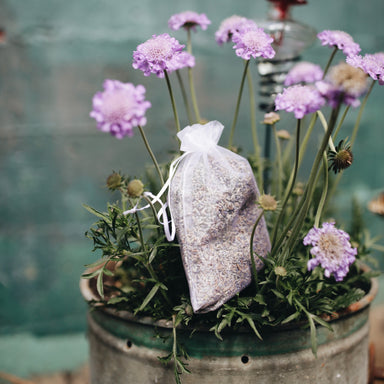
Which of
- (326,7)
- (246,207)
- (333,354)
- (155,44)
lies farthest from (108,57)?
(333,354)

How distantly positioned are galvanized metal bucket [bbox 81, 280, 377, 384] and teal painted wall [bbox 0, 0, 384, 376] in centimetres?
97

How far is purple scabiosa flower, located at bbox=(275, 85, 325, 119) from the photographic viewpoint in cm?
55

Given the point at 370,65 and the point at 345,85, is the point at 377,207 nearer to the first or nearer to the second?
the point at 370,65

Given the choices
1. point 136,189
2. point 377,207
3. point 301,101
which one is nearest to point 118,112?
point 136,189

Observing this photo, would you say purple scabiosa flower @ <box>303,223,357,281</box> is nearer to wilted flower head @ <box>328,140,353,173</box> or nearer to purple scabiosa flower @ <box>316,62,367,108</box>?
wilted flower head @ <box>328,140,353,173</box>

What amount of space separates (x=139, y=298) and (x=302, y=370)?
0.30m

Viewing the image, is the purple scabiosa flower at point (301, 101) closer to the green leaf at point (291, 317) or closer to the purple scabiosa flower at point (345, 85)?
the purple scabiosa flower at point (345, 85)

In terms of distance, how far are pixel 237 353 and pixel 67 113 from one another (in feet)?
3.96

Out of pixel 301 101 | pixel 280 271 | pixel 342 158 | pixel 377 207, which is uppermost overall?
pixel 301 101

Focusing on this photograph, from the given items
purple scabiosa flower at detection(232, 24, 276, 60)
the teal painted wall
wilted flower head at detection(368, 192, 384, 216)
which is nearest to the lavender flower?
purple scabiosa flower at detection(232, 24, 276, 60)

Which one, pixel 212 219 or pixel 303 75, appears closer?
pixel 212 219

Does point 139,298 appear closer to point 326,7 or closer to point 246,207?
point 246,207

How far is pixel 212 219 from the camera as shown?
2.28 ft

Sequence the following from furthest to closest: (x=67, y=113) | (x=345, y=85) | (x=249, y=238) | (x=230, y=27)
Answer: (x=67, y=113), (x=230, y=27), (x=249, y=238), (x=345, y=85)
